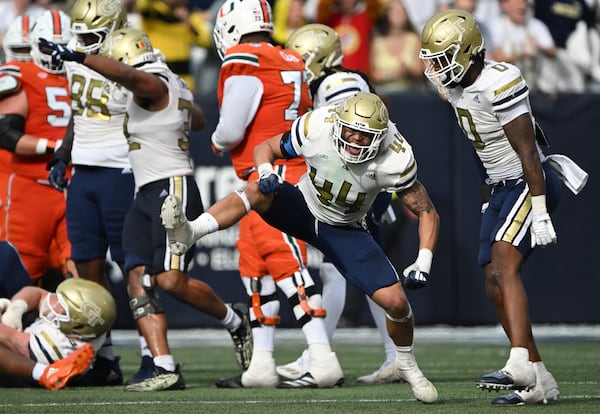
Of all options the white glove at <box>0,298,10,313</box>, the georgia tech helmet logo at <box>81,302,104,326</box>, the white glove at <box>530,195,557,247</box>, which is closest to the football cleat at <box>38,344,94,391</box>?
the georgia tech helmet logo at <box>81,302,104,326</box>

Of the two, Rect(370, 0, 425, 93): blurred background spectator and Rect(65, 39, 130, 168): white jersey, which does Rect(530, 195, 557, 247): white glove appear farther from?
Rect(370, 0, 425, 93): blurred background spectator

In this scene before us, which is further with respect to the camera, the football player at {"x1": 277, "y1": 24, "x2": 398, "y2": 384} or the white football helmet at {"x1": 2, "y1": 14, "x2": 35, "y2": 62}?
the white football helmet at {"x1": 2, "y1": 14, "x2": 35, "y2": 62}

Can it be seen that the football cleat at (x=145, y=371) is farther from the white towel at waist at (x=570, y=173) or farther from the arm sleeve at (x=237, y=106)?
the white towel at waist at (x=570, y=173)

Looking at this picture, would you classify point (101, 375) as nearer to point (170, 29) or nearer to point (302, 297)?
point (302, 297)

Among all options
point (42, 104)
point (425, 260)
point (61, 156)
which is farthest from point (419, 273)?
point (42, 104)

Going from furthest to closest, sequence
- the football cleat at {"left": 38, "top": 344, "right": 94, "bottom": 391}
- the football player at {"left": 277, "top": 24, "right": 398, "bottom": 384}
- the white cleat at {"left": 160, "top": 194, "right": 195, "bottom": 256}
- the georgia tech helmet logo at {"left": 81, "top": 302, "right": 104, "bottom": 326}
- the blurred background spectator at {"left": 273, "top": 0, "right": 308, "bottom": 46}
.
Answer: the blurred background spectator at {"left": 273, "top": 0, "right": 308, "bottom": 46} → the football player at {"left": 277, "top": 24, "right": 398, "bottom": 384} → the georgia tech helmet logo at {"left": 81, "top": 302, "right": 104, "bottom": 326} → the football cleat at {"left": 38, "top": 344, "right": 94, "bottom": 391} → the white cleat at {"left": 160, "top": 194, "right": 195, "bottom": 256}

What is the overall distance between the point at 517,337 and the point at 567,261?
5150 mm

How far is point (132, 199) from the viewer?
778 cm

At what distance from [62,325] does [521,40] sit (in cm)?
619

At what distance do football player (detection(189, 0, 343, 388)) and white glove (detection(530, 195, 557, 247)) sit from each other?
158 cm

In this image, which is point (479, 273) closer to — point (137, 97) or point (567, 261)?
point (567, 261)

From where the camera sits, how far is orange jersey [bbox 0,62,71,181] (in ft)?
27.2

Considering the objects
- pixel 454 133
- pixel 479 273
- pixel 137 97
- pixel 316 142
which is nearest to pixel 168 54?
pixel 454 133

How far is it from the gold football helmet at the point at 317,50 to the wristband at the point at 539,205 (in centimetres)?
216
